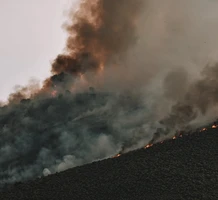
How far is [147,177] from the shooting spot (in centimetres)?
4075

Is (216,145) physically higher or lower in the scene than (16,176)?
lower

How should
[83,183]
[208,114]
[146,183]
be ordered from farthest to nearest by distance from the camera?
[208,114], [83,183], [146,183]

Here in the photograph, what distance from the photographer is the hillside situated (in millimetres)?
38062

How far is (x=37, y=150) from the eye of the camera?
74.8 metres

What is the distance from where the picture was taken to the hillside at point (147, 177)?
38062 mm

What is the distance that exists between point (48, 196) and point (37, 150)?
1318 inches

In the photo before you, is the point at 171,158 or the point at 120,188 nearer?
the point at 120,188

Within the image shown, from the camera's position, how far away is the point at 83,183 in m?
42.7

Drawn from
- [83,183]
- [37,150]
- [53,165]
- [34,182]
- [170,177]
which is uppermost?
[37,150]

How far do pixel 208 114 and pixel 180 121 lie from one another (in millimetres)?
6049

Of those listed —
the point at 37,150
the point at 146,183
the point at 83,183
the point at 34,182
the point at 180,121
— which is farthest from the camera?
the point at 37,150

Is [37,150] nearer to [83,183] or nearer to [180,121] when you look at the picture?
[180,121]

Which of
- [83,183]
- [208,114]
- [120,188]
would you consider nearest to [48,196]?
[83,183]

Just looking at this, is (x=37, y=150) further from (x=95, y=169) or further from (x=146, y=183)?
(x=146, y=183)
